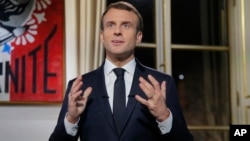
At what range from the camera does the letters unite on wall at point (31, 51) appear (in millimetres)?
2145

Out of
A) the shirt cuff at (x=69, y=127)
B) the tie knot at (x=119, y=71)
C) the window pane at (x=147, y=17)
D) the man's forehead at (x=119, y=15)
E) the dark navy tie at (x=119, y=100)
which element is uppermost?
the window pane at (x=147, y=17)

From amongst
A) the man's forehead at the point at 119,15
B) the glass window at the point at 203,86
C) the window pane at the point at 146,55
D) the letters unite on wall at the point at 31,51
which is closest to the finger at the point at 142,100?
the man's forehead at the point at 119,15

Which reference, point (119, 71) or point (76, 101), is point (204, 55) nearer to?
point (119, 71)

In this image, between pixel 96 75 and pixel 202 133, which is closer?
pixel 96 75

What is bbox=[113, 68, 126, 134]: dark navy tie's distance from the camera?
1.08 meters

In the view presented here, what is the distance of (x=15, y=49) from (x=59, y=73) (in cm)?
26

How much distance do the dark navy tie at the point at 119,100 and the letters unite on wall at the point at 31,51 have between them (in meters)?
1.07

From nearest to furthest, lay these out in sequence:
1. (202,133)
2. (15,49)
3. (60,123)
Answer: (60,123), (15,49), (202,133)

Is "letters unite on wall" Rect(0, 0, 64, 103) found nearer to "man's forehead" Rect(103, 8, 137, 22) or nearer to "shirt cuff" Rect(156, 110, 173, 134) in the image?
"man's forehead" Rect(103, 8, 137, 22)

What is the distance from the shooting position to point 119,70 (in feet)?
3.79

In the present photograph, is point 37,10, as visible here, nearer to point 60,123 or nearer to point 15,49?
point 15,49

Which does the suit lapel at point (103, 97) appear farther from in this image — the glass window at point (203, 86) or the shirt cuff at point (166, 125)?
the glass window at point (203, 86)

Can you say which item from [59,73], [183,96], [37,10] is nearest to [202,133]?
[183,96]

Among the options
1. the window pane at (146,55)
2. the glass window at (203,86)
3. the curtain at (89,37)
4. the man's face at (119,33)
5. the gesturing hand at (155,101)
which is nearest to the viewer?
the gesturing hand at (155,101)
